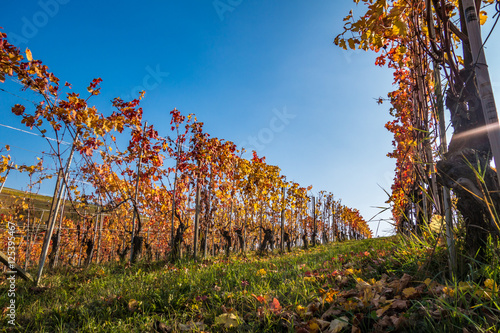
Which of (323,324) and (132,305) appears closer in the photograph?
(323,324)

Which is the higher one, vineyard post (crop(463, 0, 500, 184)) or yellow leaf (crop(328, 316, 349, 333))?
vineyard post (crop(463, 0, 500, 184))

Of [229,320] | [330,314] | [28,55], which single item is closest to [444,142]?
[330,314]

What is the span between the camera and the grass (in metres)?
1.58

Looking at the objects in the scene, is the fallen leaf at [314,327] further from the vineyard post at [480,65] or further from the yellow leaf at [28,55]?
the yellow leaf at [28,55]

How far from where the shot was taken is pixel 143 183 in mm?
8570

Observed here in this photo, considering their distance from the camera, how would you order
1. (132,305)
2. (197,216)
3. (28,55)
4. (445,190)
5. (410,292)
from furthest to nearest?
1. (197,216)
2. (28,55)
3. (132,305)
4. (445,190)
5. (410,292)

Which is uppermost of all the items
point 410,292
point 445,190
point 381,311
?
point 445,190

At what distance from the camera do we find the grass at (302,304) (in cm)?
158

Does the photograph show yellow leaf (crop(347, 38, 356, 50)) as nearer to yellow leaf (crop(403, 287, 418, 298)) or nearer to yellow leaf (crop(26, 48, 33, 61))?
yellow leaf (crop(403, 287, 418, 298))

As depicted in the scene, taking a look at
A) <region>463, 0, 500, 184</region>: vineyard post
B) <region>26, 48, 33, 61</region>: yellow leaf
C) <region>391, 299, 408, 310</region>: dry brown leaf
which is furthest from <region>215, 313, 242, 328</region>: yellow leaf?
<region>26, 48, 33, 61</region>: yellow leaf

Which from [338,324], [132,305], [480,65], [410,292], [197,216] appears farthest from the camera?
[197,216]

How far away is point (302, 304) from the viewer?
232 cm

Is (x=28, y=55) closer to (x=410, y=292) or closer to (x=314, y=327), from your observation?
(x=314, y=327)

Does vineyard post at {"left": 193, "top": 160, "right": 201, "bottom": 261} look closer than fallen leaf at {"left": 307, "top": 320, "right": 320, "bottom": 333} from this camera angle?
No
